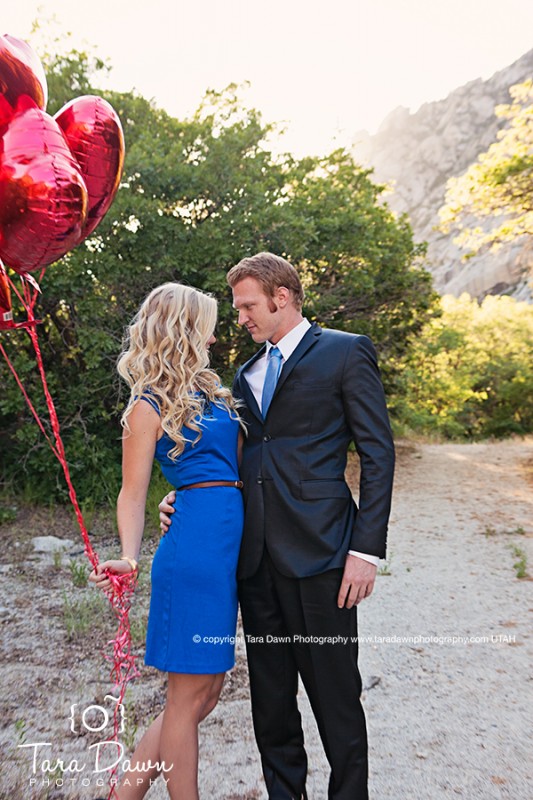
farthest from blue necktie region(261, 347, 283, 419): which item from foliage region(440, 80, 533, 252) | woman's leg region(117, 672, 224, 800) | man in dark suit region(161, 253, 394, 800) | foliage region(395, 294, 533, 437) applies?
foliage region(395, 294, 533, 437)

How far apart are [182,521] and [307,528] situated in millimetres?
458

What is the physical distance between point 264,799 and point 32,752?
1.10m

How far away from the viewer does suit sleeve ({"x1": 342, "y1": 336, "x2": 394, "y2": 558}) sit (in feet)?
7.77

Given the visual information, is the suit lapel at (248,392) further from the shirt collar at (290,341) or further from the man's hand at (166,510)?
the man's hand at (166,510)

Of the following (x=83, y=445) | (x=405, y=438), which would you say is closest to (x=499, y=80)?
(x=405, y=438)

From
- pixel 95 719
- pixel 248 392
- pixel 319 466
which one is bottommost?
pixel 95 719

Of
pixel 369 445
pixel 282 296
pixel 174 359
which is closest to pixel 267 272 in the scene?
pixel 282 296

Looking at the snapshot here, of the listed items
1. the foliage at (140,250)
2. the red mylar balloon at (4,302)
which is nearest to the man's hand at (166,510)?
the red mylar balloon at (4,302)

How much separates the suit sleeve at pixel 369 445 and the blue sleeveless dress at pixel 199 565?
461 mm

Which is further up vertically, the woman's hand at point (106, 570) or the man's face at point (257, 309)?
the man's face at point (257, 309)

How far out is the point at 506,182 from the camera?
12008 mm

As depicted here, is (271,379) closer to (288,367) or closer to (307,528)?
(288,367)

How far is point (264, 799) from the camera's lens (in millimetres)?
2707

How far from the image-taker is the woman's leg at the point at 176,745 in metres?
2.22
